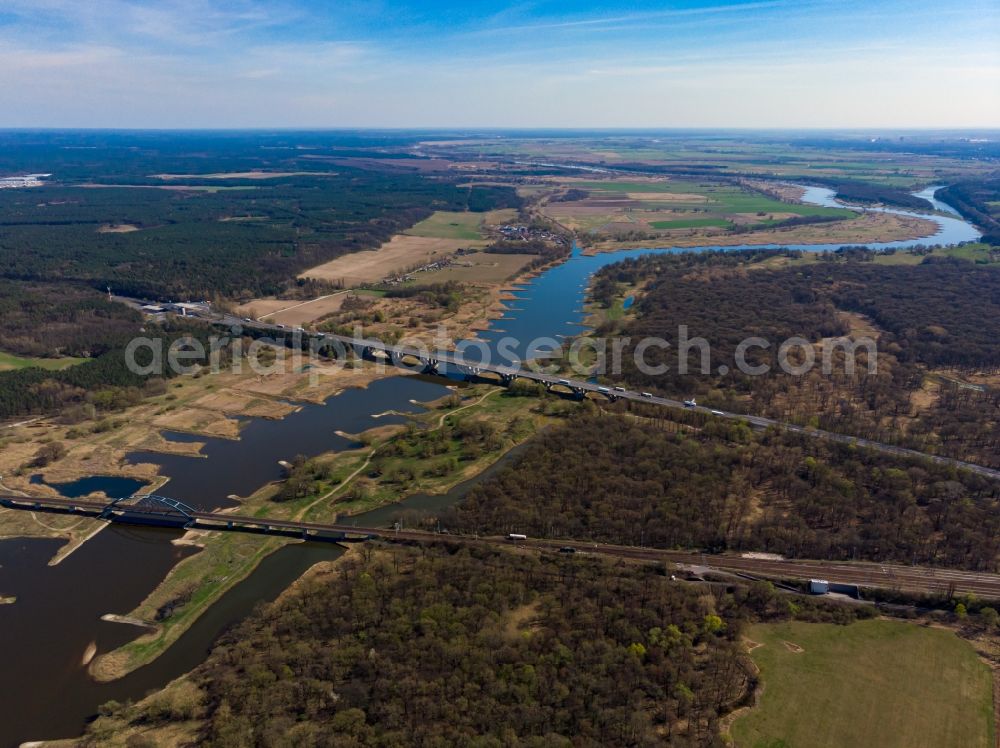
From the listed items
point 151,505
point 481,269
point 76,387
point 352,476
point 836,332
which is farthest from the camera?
point 481,269

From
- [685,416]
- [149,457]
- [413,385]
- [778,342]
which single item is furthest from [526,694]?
[778,342]

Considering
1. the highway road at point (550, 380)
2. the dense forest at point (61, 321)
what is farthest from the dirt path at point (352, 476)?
the dense forest at point (61, 321)

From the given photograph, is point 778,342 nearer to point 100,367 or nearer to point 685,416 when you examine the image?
point 685,416

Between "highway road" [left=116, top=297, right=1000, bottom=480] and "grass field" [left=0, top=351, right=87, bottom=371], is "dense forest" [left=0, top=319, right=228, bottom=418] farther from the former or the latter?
"highway road" [left=116, top=297, right=1000, bottom=480]

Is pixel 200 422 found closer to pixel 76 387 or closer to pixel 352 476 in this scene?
pixel 76 387

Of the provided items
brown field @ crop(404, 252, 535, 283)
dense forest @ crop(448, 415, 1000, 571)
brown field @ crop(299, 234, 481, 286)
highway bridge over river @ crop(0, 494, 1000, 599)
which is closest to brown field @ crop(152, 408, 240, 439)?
highway bridge over river @ crop(0, 494, 1000, 599)

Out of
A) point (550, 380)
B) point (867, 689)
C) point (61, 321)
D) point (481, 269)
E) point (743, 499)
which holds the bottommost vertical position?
point (867, 689)

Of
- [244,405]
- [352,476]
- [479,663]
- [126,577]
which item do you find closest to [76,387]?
[244,405]
